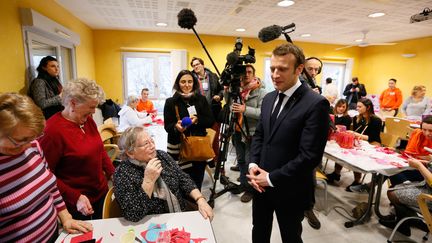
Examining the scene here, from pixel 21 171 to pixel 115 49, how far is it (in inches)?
209

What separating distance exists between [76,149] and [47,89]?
5.95 ft

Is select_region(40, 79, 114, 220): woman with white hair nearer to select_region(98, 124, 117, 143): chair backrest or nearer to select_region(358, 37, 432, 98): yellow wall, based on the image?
select_region(98, 124, 117, 143): chair backrest

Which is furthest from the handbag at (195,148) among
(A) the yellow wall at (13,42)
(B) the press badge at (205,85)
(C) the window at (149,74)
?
(C) the window at (149,74)

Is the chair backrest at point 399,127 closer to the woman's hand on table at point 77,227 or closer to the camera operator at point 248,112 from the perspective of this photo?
the camera operator at point 248,112

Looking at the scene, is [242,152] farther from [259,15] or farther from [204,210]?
[259,15]

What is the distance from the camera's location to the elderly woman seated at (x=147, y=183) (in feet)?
3.77

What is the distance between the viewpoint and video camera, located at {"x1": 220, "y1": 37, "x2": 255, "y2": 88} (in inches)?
77.4

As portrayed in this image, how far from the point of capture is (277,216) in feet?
4.47

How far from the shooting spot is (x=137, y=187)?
47.1 inches

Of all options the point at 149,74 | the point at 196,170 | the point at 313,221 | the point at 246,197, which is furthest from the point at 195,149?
the point at 149,74

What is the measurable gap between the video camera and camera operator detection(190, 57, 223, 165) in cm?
98

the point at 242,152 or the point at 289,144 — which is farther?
the point at 242,152

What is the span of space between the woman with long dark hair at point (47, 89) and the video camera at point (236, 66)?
191 cm

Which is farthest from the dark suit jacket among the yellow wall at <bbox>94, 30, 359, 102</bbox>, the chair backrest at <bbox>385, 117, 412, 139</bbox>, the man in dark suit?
the yellow wall at <bbox>94, 30, 359, 102</bbox>
